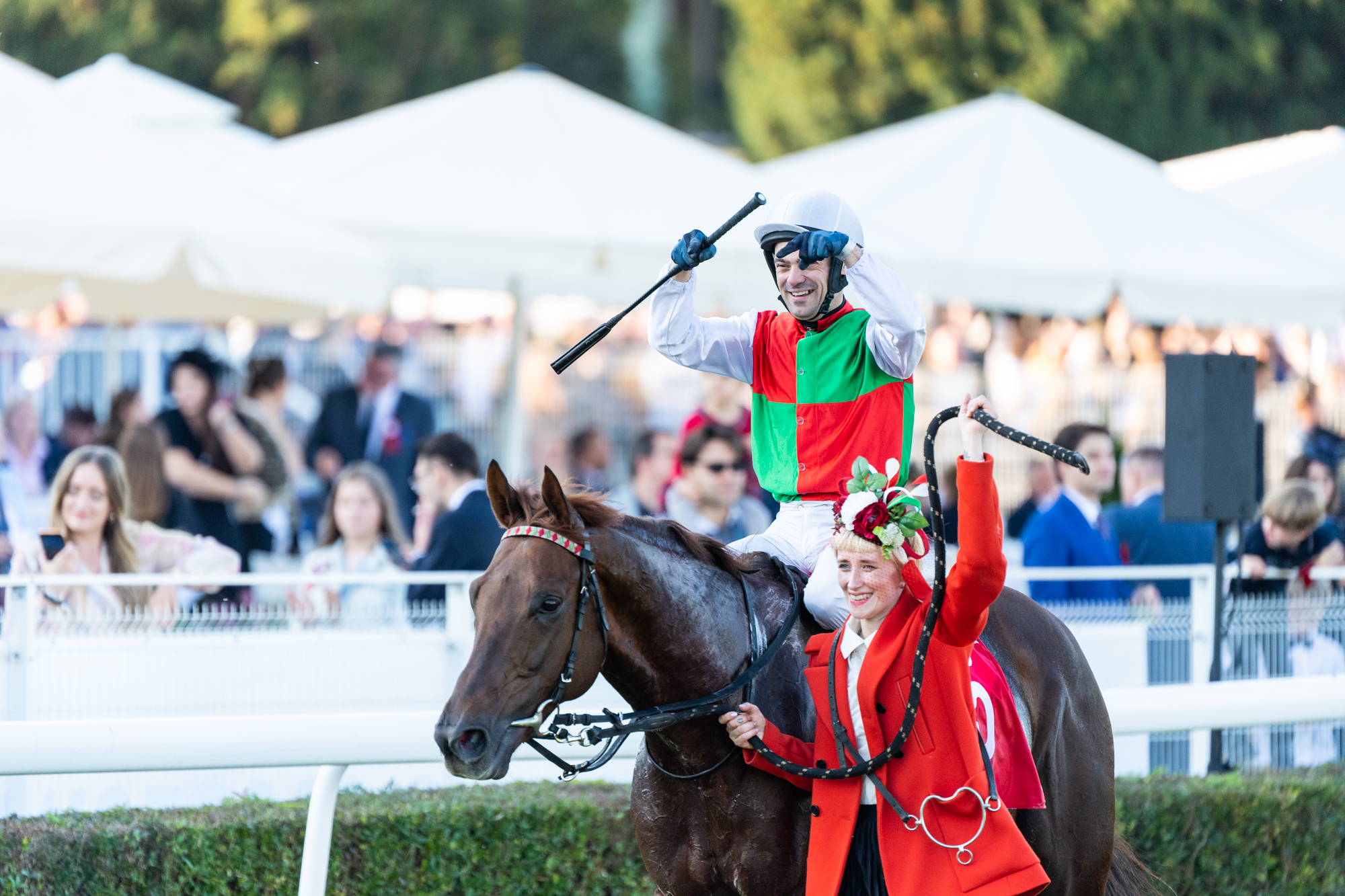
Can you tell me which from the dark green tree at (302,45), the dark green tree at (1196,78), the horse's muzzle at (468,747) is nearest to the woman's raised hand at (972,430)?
the horse's muzzle at (468,747)

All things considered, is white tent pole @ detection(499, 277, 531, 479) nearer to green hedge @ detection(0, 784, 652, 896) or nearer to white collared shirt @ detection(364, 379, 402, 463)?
white collared shirt @ detection(364, 379, 402, 463)

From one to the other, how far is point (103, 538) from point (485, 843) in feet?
7.00

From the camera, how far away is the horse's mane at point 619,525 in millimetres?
3141

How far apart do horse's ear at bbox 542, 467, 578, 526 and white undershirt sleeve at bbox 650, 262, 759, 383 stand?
Answer: 1.99ft

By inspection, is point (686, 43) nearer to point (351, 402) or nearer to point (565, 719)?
point (351, 402)

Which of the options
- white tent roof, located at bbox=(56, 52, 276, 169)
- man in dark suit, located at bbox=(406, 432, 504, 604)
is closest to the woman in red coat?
man in dark suit, located at bbox=(406, 432, 504, 604)

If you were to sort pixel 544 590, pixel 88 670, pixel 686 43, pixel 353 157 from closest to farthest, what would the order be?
pixel 544 590 → pixel 88 670 → pixel 353 157 → pixel 686 43

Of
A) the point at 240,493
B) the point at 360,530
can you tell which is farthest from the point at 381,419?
the point at 360,530

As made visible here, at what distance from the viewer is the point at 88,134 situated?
722cm

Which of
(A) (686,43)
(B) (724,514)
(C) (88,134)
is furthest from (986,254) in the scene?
(A) (686,43)

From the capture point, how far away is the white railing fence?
3.87 meters

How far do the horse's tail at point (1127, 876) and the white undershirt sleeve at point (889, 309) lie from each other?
1.47 meters

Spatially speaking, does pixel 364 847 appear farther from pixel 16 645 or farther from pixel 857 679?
pixel 857 679

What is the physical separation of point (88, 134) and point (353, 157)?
4.83 ft
